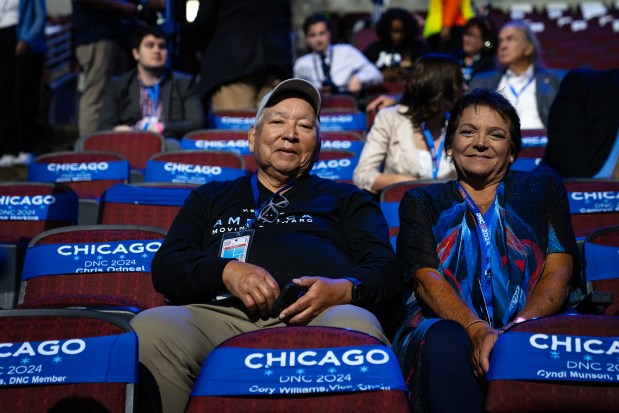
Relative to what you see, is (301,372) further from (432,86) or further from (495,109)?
(432,86)

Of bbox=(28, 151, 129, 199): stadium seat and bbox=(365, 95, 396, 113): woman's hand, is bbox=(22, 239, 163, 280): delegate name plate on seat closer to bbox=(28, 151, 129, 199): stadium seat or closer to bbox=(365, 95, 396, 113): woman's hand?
bbox=(28, 151, 129, 199): stadium seat

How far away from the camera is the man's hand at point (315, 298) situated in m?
2.80

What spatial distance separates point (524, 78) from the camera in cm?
675

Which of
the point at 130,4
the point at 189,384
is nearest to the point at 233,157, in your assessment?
the point at 189,384

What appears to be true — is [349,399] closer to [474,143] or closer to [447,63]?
[474,143]

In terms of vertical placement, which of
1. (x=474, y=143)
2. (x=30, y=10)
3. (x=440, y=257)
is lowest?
(x=440, y=257)

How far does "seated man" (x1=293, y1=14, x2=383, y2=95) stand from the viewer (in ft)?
30.8

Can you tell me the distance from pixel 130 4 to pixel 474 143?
5.91m

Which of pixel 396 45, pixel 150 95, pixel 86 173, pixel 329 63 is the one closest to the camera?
pixel 86 173

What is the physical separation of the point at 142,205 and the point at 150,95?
3059 mm

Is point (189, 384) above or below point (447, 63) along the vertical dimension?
below

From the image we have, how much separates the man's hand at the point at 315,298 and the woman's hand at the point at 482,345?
1.41 feet

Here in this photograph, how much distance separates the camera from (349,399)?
2.25 metres

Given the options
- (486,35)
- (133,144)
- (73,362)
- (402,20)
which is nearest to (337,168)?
(133,144)
